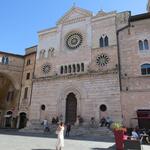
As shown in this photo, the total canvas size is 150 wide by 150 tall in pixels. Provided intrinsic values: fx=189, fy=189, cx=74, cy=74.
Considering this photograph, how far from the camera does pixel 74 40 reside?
93.2 feet

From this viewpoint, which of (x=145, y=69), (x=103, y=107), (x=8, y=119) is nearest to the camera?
(x=145, y=69)

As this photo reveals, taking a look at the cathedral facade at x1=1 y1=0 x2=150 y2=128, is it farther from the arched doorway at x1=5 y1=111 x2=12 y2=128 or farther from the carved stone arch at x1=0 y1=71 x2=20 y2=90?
the arched doorway at x1=5 y1=111 x2=12 y2=128

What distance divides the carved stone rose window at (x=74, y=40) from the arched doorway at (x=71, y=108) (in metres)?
7.38

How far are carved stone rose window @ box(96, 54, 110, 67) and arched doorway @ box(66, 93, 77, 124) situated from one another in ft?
18.0

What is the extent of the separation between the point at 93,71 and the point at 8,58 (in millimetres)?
16172

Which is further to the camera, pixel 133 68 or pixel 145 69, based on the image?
pixel 133 68

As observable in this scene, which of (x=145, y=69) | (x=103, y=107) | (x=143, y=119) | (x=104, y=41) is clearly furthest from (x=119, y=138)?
(x=104, y=41)

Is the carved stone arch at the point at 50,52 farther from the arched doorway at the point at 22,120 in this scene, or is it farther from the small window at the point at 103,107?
the small window at the point at 103,107

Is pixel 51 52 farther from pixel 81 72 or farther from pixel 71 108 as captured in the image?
pixel 71 108

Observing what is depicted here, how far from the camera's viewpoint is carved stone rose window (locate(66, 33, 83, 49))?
27806 mm

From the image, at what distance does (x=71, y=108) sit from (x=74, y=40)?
10.2 meters

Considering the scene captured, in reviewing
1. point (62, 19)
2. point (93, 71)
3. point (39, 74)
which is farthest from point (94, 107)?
point (62, 19)

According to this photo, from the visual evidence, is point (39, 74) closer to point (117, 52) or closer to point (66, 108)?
point (66, 108)

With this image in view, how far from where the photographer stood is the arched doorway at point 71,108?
24625 millimetres
